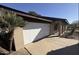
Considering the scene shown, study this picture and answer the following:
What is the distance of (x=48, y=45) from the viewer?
3.08 meters

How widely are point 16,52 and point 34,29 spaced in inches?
19.3

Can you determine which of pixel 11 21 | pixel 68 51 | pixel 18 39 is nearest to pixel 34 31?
pixel 18 39

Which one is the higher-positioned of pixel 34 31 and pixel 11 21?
pixel 11 21

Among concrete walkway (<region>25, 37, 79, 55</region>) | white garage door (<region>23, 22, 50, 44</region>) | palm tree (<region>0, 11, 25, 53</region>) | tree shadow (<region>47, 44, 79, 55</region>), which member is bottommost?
tree shadow (<region>47, 44, 79, 55</region>)

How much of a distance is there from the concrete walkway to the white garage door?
0.30 ft

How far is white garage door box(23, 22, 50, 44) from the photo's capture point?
3.09 meters

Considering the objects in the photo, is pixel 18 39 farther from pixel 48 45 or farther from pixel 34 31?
pixel 48 45

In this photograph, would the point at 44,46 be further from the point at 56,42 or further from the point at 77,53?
the point at 77,53

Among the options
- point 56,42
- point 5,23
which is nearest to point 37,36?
point 56,42

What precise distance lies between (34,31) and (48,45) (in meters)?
0.34

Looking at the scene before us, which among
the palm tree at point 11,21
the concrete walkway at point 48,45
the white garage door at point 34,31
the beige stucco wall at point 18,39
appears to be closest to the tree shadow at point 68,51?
the concrete walkway at point 48,45

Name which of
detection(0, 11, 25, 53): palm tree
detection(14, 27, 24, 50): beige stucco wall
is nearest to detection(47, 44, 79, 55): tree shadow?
detection(14, 27, 24, 50): beige stucco wall

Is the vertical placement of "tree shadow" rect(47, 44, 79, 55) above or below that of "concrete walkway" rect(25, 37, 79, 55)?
below

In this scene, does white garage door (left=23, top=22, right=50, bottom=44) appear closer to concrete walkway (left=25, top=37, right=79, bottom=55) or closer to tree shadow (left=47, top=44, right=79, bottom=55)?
concrete walkway (left=25, top=37, right=79, bottom=55)
